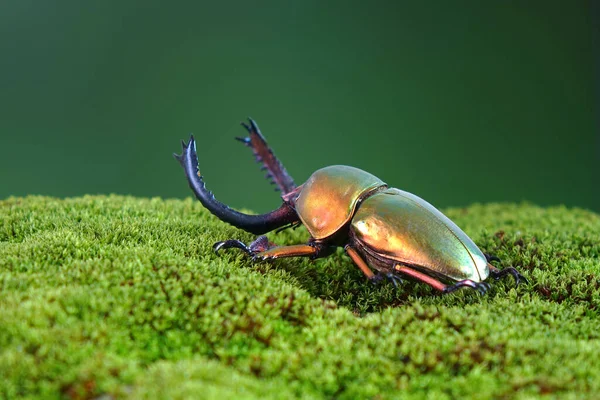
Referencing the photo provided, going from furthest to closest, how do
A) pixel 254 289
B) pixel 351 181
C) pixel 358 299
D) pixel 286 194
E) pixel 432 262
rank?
pixel 286 194 → pixel 351 181 → pixel 358 299 → pixel 432 262 → pixel 254 289

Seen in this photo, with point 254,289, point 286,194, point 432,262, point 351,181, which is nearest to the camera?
point 254,289

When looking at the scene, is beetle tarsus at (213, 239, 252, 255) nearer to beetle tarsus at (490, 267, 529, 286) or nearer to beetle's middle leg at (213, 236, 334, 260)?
beetle's middle leg at (213, 236, 334, 260)

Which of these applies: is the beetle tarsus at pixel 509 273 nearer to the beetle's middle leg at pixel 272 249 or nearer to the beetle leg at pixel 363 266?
the beetle leg at pixel 363 266

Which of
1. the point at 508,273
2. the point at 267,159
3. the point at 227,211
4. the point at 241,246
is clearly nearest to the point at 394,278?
the point at 508,273

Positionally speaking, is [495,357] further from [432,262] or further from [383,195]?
[383,195]

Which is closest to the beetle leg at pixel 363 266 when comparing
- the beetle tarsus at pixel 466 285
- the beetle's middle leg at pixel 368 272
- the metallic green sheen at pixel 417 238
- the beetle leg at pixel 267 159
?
the beetle's middle leg at pixel 368 272

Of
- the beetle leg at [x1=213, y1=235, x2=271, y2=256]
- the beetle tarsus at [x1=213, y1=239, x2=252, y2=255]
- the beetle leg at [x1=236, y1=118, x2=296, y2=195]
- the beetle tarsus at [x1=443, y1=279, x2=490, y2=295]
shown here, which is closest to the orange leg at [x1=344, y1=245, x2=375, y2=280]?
the beetle tarsus at [x1=443, y1=279, x2=490, y2=295]

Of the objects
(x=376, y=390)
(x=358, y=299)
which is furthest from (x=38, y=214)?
(x=376, y=390)
